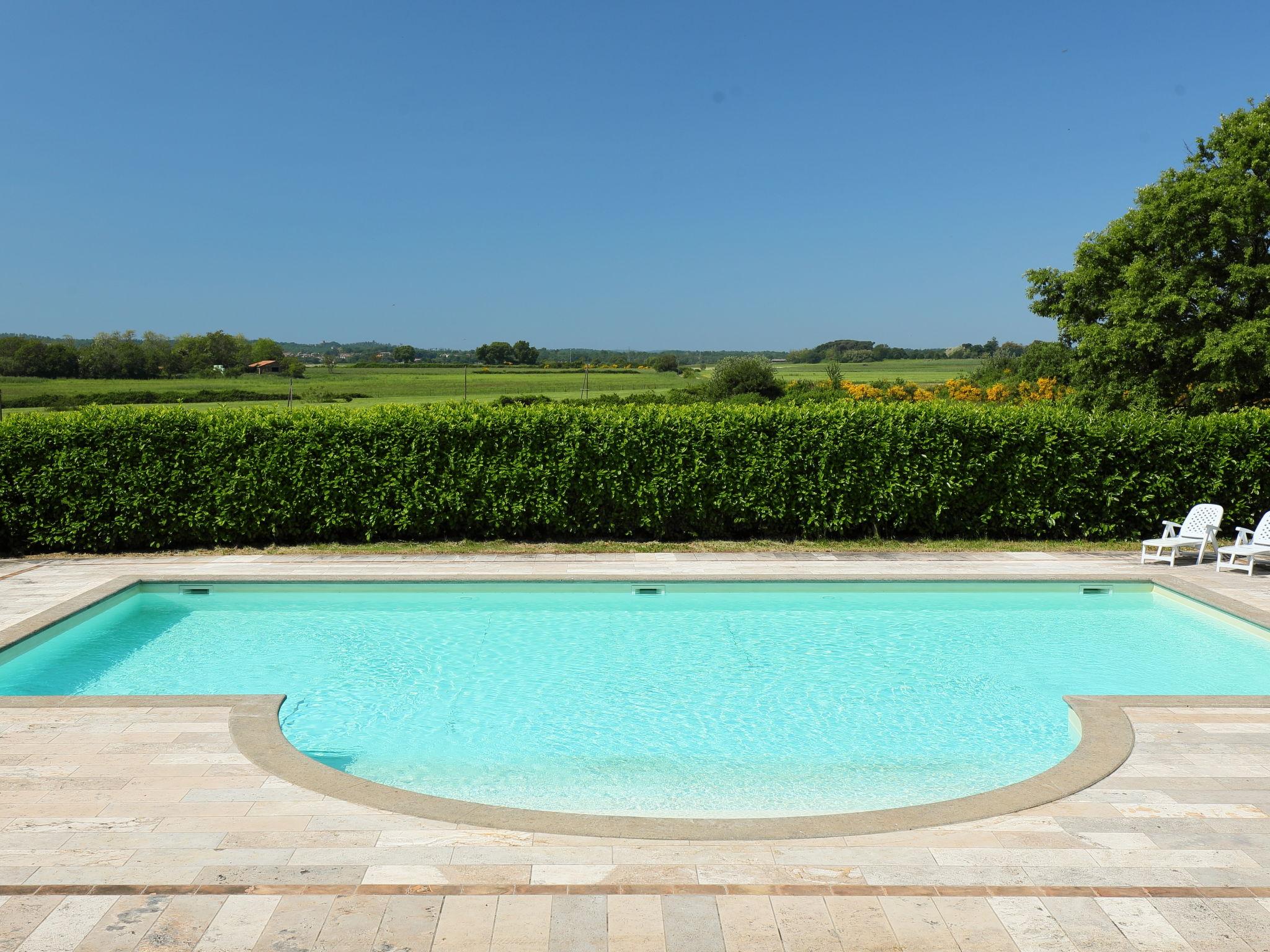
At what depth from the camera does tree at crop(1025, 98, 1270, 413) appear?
17969mm

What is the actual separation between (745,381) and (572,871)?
31429 millimetres

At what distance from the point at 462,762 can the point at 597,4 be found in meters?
23.4

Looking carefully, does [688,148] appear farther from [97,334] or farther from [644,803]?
[644,803]

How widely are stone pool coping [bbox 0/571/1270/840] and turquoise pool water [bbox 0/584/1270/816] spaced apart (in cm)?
56

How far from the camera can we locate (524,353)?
135ft

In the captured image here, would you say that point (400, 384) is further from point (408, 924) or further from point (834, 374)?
point (408, 924)

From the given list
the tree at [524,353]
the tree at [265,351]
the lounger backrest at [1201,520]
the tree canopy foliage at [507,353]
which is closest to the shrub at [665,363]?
the tree at [524,353]

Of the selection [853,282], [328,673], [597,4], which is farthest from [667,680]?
[853,282]

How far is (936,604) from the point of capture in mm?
10414

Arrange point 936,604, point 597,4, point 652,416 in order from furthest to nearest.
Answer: point 597,4 < point 652,416 < point 936,604

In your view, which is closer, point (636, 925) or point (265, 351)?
point (636, 925)

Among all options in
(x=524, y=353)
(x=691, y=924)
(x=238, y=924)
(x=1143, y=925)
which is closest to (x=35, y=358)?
(x=524, y=353)

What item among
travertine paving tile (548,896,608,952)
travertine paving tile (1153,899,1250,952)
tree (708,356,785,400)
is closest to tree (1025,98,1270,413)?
tree (708,356,785,400)

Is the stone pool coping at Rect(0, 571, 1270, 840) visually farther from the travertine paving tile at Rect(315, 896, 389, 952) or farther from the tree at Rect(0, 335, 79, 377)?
the tree at Rect(0, 335, 79, 377)
